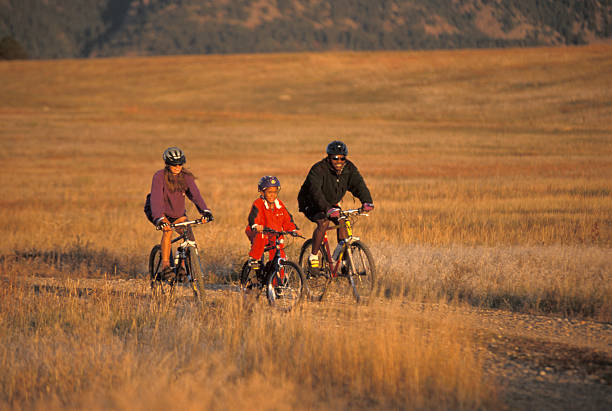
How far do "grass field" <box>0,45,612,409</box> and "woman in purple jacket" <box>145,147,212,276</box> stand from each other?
101 cm

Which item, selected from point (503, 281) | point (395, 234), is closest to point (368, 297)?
point (503, 281)

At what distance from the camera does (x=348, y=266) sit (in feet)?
32.9

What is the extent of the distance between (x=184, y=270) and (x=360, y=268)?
2304mm

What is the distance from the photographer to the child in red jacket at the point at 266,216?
934 centimetres

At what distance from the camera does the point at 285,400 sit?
20.9 feet

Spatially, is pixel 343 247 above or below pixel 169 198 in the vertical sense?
below

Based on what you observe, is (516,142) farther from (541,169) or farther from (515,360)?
(515,360)

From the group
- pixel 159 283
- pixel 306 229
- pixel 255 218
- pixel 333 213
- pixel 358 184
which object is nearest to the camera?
pixel 255 218

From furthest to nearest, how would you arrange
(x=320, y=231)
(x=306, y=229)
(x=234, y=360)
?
(x=306, y=229) < (x=320, y=231) < (x=234, y=360)

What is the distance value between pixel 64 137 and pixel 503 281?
133 ft

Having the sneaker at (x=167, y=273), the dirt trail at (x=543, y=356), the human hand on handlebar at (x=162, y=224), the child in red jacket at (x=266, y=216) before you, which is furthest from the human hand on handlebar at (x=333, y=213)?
the sneaker at (x=167, y=273)

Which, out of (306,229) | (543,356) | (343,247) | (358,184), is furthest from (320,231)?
(306,229)

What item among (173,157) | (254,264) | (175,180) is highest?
(173,157)

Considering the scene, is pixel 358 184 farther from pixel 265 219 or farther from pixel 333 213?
pixel 265 219
